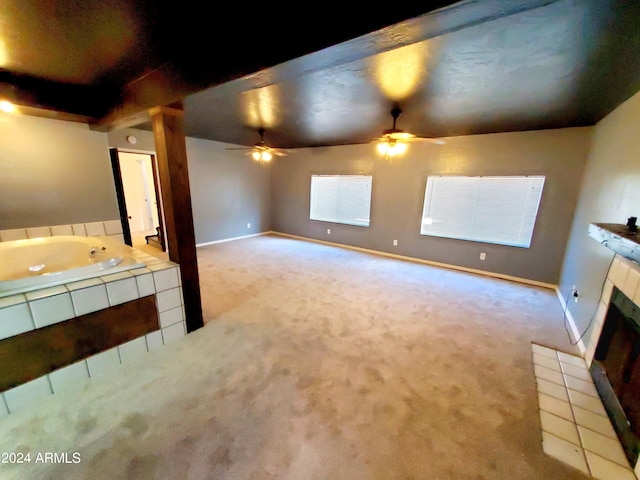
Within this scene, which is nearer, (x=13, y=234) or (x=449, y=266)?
(x=13, y=234)

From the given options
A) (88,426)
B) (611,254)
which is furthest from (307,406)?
(611,254)

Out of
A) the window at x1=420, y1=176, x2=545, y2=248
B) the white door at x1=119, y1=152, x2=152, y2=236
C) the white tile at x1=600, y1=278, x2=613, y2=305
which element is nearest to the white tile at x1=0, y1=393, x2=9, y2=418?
the white tile at x1=600, y1=278, x2=613, y2=305

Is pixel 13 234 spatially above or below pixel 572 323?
above

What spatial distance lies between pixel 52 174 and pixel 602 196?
5.64m

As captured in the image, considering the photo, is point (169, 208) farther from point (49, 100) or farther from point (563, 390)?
point (563, 390)

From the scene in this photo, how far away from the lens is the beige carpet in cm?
123

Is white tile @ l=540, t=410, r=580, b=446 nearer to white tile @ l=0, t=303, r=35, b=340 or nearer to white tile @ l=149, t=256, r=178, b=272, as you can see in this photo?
→ white tile @ l=149, t=256, r=178, b=272

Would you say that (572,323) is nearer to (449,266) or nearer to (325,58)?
(449,266)

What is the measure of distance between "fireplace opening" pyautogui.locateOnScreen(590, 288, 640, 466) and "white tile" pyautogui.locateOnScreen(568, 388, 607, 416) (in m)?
0.04

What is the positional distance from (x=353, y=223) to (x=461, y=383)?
3.81 m

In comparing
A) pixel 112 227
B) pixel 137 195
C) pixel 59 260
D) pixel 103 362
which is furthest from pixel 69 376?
pixel 137 195

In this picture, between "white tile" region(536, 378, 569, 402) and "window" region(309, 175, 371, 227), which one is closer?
"white tile" region(536, 378, 569, 402)

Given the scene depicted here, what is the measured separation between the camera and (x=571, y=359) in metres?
2.08

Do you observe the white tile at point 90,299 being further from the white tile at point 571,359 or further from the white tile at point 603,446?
the white tile at point 571,359
